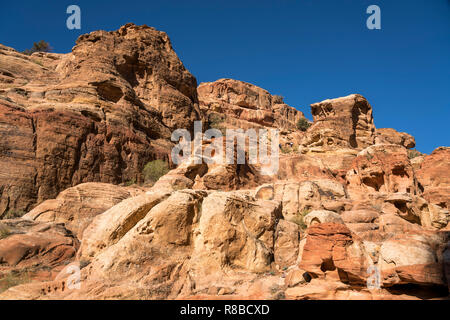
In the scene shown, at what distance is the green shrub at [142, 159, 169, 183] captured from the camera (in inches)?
830

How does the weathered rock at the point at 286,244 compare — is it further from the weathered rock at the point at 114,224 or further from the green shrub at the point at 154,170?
the green shrub at the point at 154,170

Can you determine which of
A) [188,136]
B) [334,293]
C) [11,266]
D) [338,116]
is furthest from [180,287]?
[338,116]

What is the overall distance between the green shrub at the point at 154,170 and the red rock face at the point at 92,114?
42 centimetres

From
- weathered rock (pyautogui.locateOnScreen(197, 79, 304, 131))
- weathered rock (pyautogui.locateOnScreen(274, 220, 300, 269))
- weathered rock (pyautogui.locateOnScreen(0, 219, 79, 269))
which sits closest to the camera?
weathered rock (pyautogui.locateOnScreen(0, 219, 79, 269))

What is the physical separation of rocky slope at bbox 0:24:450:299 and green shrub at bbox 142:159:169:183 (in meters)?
0.62

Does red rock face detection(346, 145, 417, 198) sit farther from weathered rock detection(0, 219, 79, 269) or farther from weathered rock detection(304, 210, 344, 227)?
weathered rock detection(0, 219, 79, 269)

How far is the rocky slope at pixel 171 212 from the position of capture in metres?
8.38

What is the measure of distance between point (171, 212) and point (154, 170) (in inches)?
470

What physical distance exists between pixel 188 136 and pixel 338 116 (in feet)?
54.9

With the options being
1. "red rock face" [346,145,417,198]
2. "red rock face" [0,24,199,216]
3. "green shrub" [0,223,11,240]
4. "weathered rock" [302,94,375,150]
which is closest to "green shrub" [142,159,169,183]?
"red rock face" [0,24,199,216]

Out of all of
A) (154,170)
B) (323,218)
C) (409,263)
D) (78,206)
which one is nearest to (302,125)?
(154,170)

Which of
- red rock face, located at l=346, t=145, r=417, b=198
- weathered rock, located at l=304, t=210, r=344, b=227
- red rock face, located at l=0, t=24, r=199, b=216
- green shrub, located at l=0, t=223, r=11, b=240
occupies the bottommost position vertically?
green shrub, located at l=0, t=223, r=11, b=240

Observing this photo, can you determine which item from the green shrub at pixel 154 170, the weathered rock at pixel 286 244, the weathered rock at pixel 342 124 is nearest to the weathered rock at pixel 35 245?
the weathered rock at pixel 286 244

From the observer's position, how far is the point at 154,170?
21.6 m
